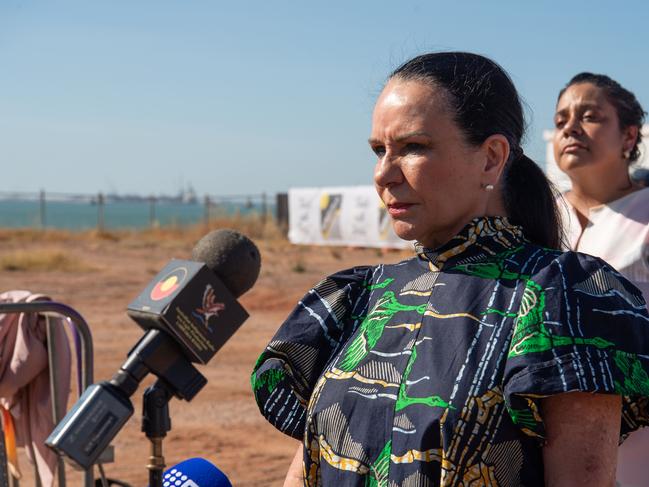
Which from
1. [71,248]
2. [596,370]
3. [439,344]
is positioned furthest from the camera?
[71,248]

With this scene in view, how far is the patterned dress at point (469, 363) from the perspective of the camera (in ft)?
5.50

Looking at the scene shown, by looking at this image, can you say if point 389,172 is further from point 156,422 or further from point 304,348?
point 156,422

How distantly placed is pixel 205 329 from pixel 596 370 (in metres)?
0.83

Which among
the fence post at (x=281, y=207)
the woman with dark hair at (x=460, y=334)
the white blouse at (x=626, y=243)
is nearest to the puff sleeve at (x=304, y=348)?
the woman with dark hair at (x=460, y=334)

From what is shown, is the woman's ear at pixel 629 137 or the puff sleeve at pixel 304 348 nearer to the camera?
the puff sleeve at pixel 304 348

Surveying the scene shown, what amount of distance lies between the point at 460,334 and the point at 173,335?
0.62m

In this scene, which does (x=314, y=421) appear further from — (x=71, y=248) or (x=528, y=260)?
(x=71, y=248)

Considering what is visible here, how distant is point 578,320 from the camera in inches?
67.1

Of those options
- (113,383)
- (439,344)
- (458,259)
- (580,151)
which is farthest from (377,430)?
(580,151)

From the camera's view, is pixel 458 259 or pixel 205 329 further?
pixel 205 329

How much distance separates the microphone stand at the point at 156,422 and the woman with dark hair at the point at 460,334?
204mm

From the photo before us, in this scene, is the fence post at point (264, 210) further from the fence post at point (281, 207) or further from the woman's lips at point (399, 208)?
the woman's lips at point (399, 208)

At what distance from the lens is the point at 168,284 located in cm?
209

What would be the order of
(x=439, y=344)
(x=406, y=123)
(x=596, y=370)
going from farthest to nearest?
1. (x=406, y=123)
2. (x=439, y=344)
3. (x=596, y=370)
